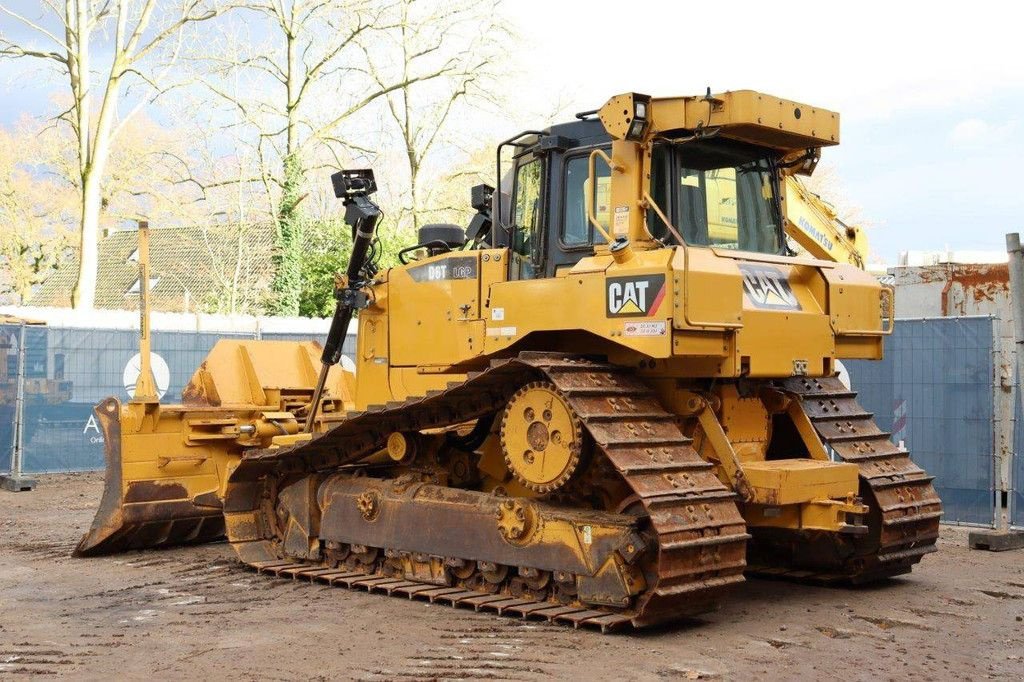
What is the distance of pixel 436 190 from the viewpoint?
33.8 meters

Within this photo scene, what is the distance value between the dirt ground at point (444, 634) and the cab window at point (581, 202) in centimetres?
263

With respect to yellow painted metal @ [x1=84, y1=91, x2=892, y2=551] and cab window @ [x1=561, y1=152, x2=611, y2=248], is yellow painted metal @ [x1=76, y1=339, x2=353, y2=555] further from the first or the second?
cab window @ [x1=561, y1=152, x2=611, y2=248]

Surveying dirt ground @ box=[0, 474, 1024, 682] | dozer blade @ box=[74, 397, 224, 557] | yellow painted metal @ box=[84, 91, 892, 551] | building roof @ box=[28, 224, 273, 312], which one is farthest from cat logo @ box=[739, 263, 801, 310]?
building roof @ box=[28, 224, 273, 312]

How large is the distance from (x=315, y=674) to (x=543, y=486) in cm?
199

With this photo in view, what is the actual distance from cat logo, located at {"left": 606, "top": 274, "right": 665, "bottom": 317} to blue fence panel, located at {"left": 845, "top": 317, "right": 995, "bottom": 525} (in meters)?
5.86

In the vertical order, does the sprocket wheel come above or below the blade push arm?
below

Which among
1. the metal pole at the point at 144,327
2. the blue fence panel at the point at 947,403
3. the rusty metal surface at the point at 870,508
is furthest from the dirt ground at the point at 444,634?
the blue fence panel at the point at 947,403

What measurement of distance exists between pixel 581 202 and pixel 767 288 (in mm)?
1433

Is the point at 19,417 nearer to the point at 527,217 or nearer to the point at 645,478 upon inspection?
the point at 527,217

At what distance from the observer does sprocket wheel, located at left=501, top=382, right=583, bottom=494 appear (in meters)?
7.72

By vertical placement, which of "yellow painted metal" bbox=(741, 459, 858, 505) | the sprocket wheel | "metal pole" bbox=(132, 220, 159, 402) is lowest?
"yellow painted metal" bbox=(741, 459, 858, 505)

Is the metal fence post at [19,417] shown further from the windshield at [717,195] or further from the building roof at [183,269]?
the building roof at [183,269]

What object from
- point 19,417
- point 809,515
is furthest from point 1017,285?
point 19,417

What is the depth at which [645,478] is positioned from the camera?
727 centimetres
